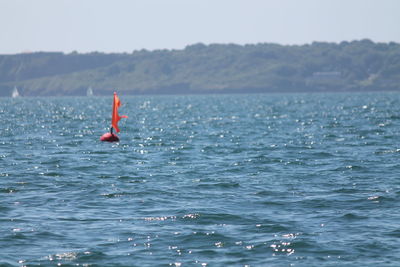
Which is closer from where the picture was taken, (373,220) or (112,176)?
(373,220)

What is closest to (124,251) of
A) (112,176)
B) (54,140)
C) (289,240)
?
(289,240)

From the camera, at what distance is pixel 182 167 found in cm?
3866

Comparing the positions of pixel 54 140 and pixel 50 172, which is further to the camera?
pixel 54 140

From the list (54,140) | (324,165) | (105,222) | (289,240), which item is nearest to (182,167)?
(324,165)

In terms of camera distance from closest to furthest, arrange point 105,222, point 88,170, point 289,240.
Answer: point 289,240 → point 105,222 → point 88,170

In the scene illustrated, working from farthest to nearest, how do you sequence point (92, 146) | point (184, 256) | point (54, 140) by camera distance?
1. point (54, 140)
2. point (92, 146)
3. point (184, 256)

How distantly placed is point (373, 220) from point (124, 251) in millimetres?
8742

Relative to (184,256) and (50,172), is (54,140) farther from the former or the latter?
(184,256)

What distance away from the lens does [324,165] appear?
38.3m

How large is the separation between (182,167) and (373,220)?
54.1 ft

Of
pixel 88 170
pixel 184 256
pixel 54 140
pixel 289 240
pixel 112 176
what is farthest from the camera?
pixel 54 140

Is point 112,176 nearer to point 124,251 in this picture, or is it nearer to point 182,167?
point 182,167

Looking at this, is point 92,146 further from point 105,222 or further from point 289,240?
point 289,240

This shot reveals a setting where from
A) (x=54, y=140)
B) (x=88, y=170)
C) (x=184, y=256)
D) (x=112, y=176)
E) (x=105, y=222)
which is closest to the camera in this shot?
(x=184, y=256)
